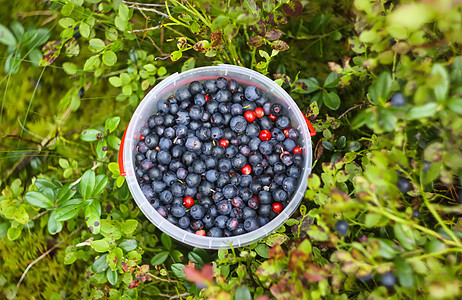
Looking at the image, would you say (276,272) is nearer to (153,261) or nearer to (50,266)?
(153,261)

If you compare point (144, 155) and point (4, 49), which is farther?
point (4, 49)

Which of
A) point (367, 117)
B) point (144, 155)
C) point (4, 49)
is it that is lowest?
point (144, 155)

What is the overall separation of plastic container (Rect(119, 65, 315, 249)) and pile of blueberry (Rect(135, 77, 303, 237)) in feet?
0.18

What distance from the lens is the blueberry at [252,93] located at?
2.01 meters

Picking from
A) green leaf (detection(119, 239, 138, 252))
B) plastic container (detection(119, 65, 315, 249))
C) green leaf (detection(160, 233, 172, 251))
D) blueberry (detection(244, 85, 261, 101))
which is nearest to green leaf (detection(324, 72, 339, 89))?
plastic container (detection(119, 65, 315, 249))

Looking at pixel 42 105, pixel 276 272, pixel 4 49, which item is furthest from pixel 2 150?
pixel 276 272

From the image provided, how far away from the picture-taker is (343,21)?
234cm

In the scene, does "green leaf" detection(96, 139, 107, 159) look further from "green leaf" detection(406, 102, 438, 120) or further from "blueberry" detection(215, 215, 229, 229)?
"green leaf" detection(406, 102, 438, 120)

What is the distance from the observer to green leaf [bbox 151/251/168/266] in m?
1.99

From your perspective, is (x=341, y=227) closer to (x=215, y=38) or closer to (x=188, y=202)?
(x=188, y=202)

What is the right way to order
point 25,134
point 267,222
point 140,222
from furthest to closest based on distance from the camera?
point 25,134, point 140,222, point 267,222

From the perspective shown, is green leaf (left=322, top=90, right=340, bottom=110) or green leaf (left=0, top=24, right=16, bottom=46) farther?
green leaf (left=0, top=24, right=16, bottom=46)

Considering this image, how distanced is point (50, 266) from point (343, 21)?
2.49 meters

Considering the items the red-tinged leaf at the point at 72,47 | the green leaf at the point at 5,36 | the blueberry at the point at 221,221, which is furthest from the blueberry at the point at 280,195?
the green leaf at the point at 5,36
